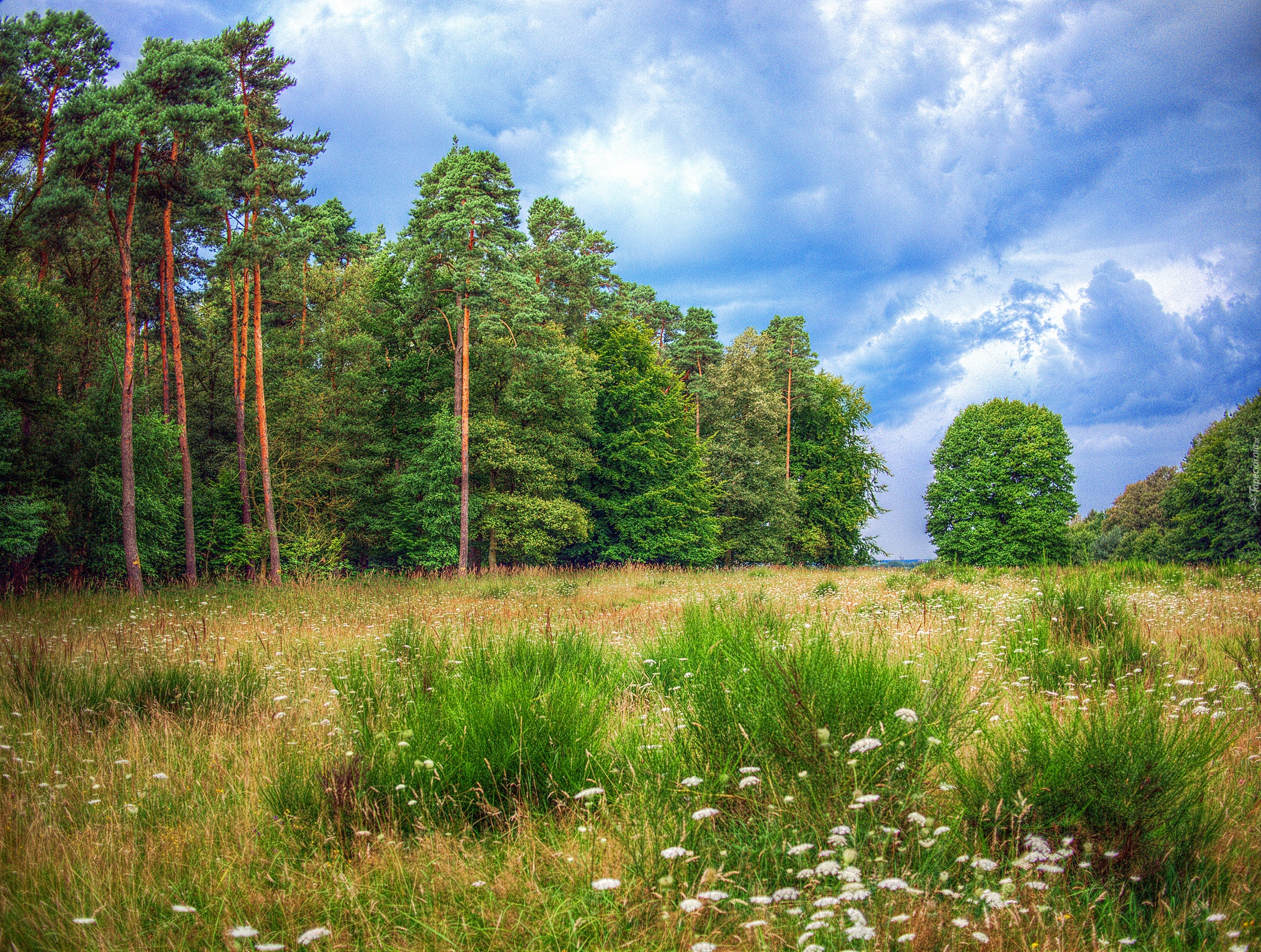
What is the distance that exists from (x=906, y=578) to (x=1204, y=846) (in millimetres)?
14918

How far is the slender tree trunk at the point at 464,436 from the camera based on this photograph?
24.9 meters

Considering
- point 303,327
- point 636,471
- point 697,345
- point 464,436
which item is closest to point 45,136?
point 464,436

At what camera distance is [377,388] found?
1233 inches

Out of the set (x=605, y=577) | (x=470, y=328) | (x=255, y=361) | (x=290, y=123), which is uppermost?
(x=290, y=123)

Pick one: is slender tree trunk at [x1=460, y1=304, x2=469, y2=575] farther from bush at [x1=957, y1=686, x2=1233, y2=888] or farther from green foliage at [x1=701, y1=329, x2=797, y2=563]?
bush at [x1=957, y1=686, x2=1233, y2=888]

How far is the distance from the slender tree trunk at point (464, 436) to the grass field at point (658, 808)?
19636mm

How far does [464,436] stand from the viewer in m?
25.3

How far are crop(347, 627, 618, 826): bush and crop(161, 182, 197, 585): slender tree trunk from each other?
20140 mm

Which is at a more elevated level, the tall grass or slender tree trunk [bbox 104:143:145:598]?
slender tree trunk [bbox 104:143:145:598]

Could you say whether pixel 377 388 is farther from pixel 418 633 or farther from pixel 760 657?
pixel 760 657

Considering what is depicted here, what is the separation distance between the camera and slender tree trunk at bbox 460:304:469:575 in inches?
980

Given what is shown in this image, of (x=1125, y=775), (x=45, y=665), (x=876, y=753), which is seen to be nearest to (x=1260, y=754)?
(x=1125, y=775)

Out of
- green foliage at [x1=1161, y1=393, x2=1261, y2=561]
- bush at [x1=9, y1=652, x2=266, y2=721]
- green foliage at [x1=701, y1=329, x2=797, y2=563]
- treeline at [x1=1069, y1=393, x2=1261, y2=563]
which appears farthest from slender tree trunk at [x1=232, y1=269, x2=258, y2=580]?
green foliage at [x1=1161, y1=393, x2=1261, y2=561]

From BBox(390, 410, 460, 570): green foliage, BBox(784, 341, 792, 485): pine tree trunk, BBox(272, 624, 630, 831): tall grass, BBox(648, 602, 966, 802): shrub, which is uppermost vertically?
BBox(784, 341, 792, 485): pine tree trunk
